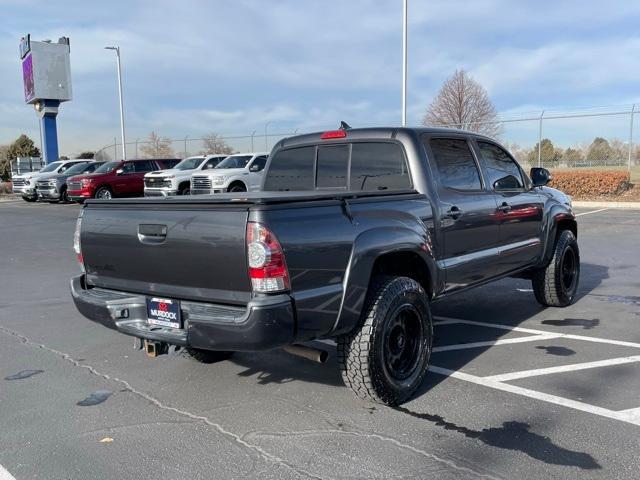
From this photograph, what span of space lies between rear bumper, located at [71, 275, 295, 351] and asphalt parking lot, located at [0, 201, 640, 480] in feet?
1.92

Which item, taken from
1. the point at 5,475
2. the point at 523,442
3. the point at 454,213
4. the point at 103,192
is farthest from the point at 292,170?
the point at 103,192

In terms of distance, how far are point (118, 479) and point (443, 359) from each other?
283 centimetres

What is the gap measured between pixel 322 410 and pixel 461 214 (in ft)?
6.49

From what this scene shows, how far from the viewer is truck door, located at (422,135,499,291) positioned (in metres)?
4.75

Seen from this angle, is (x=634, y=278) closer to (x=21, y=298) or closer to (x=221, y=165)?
(x=21, y=298)

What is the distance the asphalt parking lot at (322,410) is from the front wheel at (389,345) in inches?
5.9

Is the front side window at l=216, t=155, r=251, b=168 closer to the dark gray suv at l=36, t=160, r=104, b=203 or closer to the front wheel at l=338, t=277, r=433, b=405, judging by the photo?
the dark gray suv at l=36, t=160, r=104, b=203

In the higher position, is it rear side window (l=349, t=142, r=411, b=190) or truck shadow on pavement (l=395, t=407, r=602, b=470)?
rear side window (l=349, t=142, r=411, b=190)

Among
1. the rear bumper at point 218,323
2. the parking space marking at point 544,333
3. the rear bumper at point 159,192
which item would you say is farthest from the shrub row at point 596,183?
the rear bumper at point 218,323

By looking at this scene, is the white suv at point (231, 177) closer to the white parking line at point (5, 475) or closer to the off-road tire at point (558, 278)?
the off-road tire at point (558, 278)

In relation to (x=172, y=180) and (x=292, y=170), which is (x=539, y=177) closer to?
(x=292, y=170)

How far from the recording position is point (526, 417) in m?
3.83

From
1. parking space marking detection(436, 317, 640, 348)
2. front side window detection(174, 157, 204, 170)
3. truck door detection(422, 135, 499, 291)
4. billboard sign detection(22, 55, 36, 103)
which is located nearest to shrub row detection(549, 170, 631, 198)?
front side window detection(174, 157, 204, 170)

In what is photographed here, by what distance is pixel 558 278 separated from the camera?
659 centimetres
